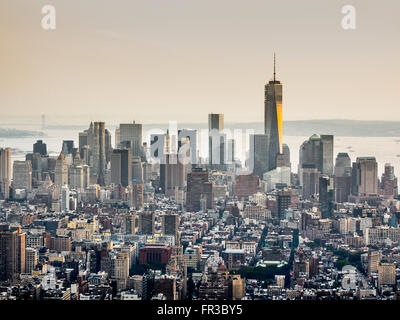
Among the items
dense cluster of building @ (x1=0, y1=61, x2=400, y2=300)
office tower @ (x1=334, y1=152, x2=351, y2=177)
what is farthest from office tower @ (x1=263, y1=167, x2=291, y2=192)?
office tower @ (x1=334, y1=152, x2=351, y2=177)

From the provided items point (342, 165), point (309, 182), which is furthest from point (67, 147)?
point (342, 165)

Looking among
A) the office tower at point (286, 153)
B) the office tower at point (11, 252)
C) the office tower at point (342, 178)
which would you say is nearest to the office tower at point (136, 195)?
the office tower at point (286, 153)

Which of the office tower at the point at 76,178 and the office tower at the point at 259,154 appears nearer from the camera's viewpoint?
the office tower at the point at 259,154

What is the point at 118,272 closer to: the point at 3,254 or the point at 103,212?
the point at 3,254

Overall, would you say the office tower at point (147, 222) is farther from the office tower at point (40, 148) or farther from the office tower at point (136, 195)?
the office tower at point (40, 148)

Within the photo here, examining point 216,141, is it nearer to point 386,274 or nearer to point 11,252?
point 11,252

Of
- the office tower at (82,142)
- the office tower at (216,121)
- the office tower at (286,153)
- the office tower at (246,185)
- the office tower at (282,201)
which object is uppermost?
the office tower at (216,121)
